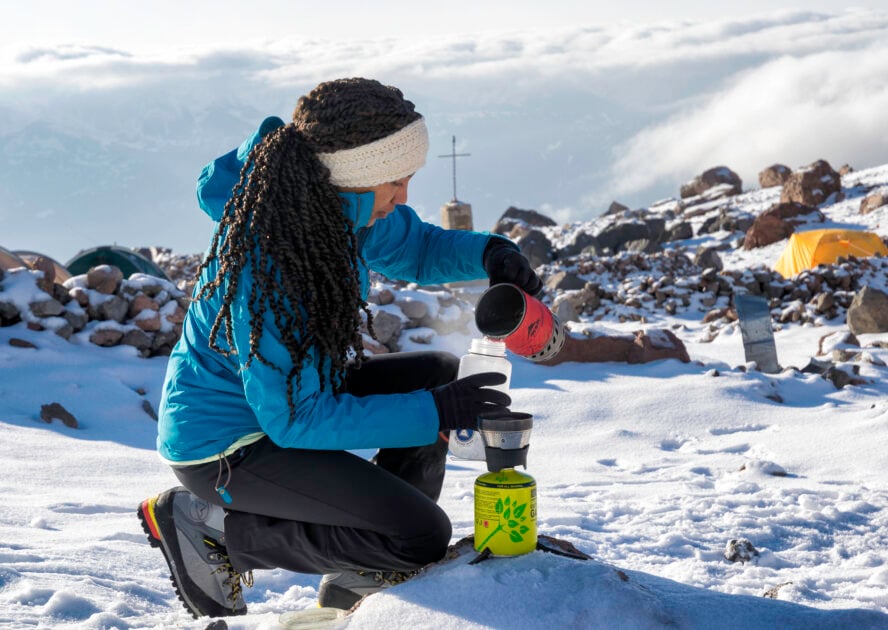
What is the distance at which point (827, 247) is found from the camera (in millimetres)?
13484

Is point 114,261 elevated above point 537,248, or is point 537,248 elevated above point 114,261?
point 114,261

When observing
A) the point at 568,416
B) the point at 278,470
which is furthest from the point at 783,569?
the point at 568,416

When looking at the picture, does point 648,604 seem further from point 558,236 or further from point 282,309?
point 558,236

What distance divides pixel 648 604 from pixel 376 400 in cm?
78

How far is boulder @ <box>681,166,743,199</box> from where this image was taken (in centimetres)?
2731

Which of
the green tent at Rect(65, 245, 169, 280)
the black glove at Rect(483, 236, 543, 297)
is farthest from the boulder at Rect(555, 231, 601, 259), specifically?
the black glove at Rect(483, 236, 543, 297)

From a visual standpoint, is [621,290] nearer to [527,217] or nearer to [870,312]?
[870,312]

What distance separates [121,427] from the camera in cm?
517

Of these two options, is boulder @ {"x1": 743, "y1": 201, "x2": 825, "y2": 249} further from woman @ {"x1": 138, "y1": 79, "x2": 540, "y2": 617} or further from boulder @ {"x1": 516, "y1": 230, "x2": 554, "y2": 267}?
woman @ {"x1": 138, "y1": 79, "x2": 540, "y2": 617}

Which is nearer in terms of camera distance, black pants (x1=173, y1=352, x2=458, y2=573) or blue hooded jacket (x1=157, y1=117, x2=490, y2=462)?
blue hooded jacket (x1=157, y1=117, x2=490, y2=462)

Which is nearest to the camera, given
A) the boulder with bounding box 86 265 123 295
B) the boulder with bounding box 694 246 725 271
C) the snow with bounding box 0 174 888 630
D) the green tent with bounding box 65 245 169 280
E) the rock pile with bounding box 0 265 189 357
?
the snow with bounding box 0 174 888 630

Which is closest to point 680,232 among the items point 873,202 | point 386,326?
point 873,202

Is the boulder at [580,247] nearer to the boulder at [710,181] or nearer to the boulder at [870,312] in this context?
the boulder at [710,181]

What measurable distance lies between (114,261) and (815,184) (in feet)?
54.9
